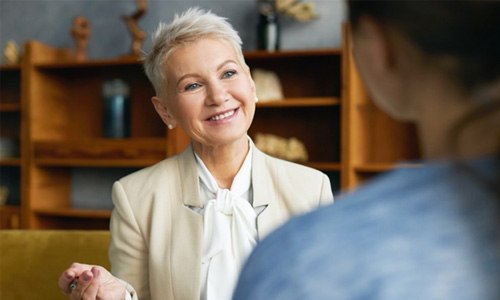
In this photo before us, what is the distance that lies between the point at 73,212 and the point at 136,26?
1403 mm

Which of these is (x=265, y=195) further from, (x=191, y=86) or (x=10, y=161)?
(x=10, y=161)

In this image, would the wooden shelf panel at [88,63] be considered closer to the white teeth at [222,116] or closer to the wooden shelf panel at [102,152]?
the wooden shelf panel at [102,152]

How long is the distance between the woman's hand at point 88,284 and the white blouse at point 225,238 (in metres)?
0.22

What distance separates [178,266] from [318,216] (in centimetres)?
106

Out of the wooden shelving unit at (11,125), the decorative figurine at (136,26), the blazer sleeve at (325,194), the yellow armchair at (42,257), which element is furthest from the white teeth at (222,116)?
the wooden shelving unit at (11,125)

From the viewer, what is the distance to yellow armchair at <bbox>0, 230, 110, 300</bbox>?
6.07ft

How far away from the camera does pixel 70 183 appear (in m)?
4.78

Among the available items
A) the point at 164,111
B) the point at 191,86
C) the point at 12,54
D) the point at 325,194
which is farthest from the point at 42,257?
the point at 12,54

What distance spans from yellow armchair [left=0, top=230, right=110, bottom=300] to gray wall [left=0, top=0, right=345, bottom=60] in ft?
8.48

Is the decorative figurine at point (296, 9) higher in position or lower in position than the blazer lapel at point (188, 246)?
higher

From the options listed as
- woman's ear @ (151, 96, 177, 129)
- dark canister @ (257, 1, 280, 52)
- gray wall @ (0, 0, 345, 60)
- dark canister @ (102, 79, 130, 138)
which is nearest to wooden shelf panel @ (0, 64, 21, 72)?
gray wall @ (0, 0, 345, 60)

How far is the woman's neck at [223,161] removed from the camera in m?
1.56

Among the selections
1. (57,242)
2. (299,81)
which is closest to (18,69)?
(299,81)

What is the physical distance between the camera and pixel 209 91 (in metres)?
1.54
